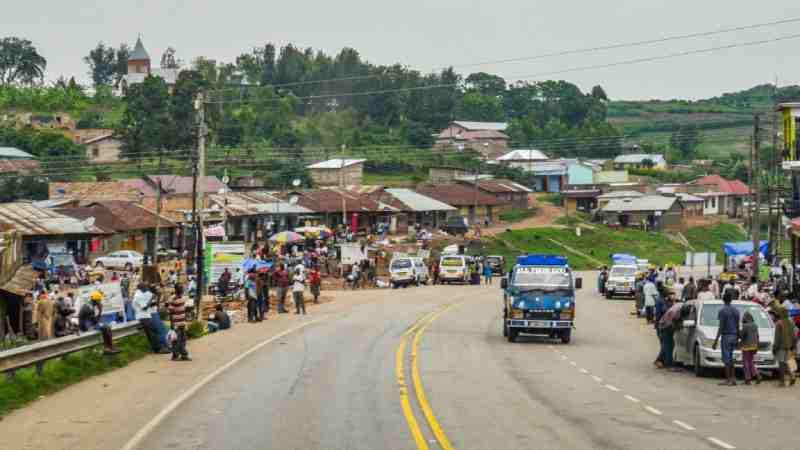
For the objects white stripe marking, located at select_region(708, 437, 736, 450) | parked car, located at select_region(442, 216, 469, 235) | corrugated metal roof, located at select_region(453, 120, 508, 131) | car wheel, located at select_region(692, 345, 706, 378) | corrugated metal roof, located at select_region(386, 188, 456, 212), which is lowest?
white stripe marking, located at select_region(708, 437, 736, 450)

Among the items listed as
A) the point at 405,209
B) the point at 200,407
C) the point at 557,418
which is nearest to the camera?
the point at 557,418

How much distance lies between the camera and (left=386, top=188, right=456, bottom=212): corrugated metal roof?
102938mm

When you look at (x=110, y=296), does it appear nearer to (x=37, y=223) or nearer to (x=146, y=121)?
(x=37, y=223)

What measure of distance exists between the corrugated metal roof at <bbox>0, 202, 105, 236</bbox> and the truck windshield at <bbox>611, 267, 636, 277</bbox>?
27.3 meters

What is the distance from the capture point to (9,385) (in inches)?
836

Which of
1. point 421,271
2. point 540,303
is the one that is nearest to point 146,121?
point 421,271

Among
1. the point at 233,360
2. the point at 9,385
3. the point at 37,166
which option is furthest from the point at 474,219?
the point at 9,385

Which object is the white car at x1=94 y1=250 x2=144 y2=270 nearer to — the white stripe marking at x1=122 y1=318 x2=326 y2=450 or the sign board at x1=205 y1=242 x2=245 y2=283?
the sign board at x1=205 y1=242 x2=245 y2=283

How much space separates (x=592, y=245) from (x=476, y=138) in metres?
65.9

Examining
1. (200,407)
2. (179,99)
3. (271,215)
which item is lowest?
(200,407)

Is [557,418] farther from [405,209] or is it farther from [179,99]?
[179,99]

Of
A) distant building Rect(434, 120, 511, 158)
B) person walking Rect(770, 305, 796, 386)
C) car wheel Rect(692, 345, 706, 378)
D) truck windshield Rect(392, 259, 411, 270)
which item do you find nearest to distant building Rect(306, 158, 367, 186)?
distant building Rect(434, 120, 511, 158)

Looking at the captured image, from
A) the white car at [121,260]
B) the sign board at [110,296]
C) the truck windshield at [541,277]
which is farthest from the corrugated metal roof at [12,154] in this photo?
the truck windshield at [541,277]

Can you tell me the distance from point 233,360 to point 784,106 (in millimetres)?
29061
